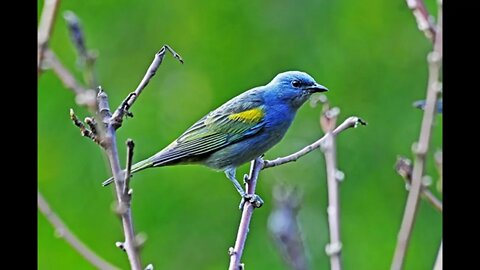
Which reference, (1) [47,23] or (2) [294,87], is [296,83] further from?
(1) [47,23]

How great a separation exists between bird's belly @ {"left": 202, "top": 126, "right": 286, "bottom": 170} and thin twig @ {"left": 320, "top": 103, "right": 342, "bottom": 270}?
3.43 ft

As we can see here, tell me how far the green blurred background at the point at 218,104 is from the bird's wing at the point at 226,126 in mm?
1656

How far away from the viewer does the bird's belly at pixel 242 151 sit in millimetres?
3672

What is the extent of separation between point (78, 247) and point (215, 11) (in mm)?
4572

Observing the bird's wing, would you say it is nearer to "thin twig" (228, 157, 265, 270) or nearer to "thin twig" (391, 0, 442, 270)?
"thin twig" (228, 157, 265, 270)

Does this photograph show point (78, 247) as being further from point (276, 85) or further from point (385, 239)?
point (385, 239)

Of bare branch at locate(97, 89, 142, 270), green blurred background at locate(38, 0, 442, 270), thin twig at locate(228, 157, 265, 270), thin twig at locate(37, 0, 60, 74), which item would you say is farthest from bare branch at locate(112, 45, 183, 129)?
green blurred background at locate(38, 0, 442, 270)

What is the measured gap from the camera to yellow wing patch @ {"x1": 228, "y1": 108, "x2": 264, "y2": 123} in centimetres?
381

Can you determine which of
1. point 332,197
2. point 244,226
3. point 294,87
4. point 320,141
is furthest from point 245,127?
point 332,197

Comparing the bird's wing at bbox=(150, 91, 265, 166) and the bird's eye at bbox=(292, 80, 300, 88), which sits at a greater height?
the bird's eye at bbox=(292, 80, 300, 88)

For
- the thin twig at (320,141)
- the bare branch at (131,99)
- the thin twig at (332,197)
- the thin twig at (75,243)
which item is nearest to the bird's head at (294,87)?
the thin twig at (320,141)

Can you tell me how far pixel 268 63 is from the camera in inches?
242

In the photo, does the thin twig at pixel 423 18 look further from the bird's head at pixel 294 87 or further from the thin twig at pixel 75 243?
the bird's head at pixel 294 87
